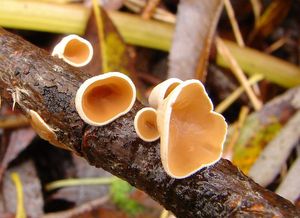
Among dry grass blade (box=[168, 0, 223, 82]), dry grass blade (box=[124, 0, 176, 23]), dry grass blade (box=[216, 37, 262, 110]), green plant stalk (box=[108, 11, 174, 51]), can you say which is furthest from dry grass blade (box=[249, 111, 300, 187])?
dry grass blade (box=[124, 0, 176, 23])

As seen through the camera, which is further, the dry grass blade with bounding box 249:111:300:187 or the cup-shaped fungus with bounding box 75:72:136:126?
the dry grass blade with bounding box 249:111:300:187

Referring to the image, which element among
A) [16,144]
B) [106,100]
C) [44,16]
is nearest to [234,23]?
[44,16]

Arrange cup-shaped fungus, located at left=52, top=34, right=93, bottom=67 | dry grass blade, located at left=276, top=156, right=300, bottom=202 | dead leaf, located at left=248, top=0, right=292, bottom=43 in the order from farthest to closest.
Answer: dead leaf, located at left=248, top=0, right=292, bottom=43 → dry grass blade, located at left=276, top=156, right=300, bottom=202 → cup-shaped fungus, located at left=52, top=34, right=93, bottom=67

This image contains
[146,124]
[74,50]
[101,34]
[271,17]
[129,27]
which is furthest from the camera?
[271,17]

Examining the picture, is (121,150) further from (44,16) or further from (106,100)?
(44,16)

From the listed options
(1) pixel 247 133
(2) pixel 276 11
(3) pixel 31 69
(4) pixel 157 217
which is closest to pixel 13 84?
(3) pixel 31 69

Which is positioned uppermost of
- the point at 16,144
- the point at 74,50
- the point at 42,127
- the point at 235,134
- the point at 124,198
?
the point at 74,50

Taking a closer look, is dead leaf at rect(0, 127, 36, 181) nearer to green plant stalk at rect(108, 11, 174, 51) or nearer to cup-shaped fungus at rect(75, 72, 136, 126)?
green plant stalk at rect(108, 11, 174, 51)
